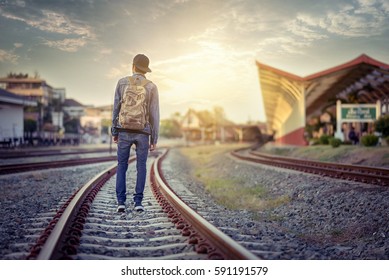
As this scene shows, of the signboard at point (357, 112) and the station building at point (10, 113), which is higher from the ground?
the signboard at point (357, 112)

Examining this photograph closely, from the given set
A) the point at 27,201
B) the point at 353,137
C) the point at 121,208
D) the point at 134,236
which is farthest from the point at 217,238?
the point at 353,137

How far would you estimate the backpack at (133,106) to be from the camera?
4.00 m

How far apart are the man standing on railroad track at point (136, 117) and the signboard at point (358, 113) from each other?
11.8m

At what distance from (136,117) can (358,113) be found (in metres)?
12.3

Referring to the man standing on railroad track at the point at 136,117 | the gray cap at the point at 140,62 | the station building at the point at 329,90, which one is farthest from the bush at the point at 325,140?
the gray cap at the point at 140,62

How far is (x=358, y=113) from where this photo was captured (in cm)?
1442

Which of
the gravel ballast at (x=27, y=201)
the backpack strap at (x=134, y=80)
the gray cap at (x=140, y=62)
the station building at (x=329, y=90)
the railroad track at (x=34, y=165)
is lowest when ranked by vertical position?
the gravel ballast at (x=27, y=201)

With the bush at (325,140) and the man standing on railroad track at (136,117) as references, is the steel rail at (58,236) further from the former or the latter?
the bush at (325,140)

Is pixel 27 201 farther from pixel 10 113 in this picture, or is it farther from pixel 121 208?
pixel 10 113

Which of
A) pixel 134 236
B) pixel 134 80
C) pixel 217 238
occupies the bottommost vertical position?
pixel 134 236

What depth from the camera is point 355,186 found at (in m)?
5.93

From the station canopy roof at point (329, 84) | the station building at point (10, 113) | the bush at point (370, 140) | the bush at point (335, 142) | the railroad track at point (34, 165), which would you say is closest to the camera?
the station building at point (10, 113)

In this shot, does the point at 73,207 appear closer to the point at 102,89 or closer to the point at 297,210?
the point at 102,89
